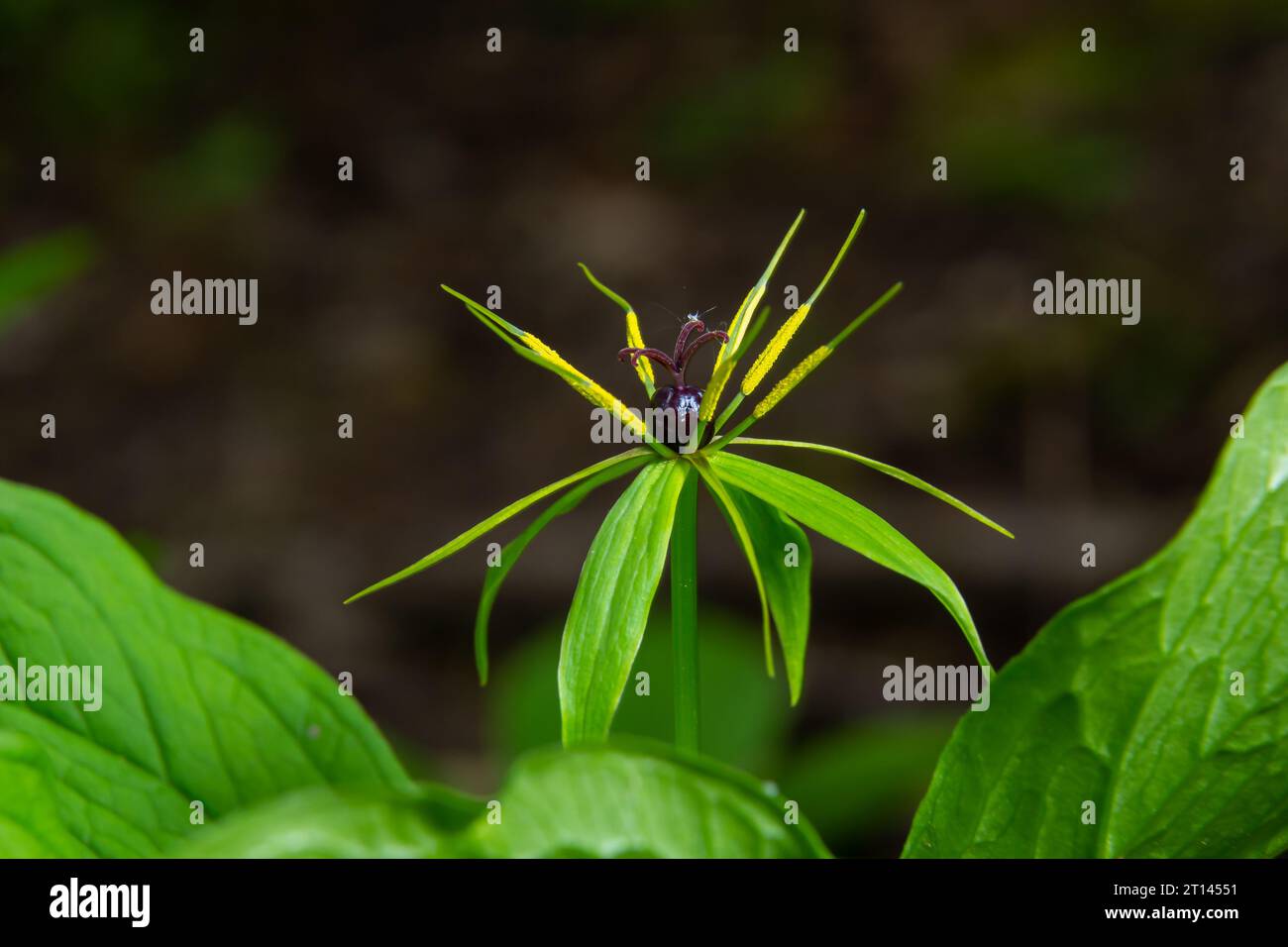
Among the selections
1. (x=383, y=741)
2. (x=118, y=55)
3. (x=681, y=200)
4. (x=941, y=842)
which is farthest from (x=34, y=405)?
(x=941, y=842)

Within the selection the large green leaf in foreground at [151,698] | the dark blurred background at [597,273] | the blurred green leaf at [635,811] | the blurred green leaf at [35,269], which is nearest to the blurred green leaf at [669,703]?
the dark blurred background at [597,273]

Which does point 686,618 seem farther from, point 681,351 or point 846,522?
point 681,351

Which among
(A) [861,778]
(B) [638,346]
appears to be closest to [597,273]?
(A) [861,778]

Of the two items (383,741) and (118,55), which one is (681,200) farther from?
(383,741)

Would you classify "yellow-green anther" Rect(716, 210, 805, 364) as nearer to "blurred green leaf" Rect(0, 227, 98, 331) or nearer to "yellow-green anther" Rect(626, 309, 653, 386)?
"yellow-green anther" Rect(626, 309, 653, 386)

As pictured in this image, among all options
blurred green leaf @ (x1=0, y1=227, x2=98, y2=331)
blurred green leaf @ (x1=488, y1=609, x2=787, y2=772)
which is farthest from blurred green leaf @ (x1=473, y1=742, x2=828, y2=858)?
blurred green leaf @ (x1=0, y1=227, x2=98, y2=331)
